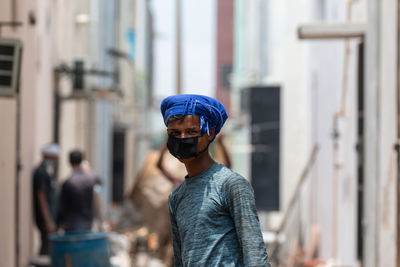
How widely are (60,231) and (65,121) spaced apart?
248 inches

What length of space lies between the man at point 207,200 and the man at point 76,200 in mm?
6269

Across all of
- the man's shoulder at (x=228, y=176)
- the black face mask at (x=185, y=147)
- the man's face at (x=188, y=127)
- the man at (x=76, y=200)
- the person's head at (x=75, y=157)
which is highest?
the man's face at (x=188, y=127)

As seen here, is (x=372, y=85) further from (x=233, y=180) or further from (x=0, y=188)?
(x=233, y=180)

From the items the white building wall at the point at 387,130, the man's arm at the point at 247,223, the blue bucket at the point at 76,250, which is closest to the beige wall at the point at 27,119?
the blue bucket at the point at 76,250

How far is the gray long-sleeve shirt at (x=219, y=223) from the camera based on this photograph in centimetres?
327

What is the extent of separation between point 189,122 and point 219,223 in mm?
395

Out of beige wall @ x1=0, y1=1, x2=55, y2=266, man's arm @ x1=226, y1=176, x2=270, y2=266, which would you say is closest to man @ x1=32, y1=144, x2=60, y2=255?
beige wall @ x1=0, y1=1, x2=55, y2=266

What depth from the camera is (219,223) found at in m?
3.37

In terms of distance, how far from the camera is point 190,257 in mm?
3395

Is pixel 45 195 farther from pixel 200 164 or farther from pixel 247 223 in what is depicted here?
pixel 247 223

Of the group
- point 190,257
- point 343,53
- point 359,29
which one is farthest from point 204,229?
point 343,53

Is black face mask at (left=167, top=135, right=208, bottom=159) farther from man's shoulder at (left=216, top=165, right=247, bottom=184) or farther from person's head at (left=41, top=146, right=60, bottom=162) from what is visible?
person's head at (left=41, top=146, right=60, bottom=162)

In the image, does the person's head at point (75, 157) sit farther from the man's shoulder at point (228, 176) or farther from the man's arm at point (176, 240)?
the man's shoulder at point (228, 176)

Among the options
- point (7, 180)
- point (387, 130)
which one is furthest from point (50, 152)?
point (387, 130)
